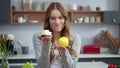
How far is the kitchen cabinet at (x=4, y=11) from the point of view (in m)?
4.02

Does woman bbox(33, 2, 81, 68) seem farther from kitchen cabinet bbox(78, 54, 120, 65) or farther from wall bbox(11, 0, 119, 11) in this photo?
wall bbox(11, 0, 119, 11)

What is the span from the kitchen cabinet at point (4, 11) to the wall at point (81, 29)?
36 centimetres

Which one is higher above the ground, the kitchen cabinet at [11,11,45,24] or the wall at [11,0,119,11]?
the wall at [11,0,119,11]

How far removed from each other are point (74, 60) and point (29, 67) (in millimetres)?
314

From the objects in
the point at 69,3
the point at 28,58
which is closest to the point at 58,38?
→ the point at 28,58

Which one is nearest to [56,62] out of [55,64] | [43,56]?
[55,64]

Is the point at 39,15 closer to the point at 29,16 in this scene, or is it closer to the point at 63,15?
the point at 29,16

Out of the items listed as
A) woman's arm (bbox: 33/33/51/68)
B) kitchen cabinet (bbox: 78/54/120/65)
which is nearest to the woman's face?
woman's arm (bbox: 33/33/51/68)

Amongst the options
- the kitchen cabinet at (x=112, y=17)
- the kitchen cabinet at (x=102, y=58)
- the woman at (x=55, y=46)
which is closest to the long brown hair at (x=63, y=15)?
the woman at (x=55, y=46)

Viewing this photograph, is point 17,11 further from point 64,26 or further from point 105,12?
point 64,26

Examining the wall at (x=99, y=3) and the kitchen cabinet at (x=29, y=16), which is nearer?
the kitchen cabinet at (x=29, y=16)

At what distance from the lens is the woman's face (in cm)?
161

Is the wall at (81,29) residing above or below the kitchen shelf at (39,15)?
below

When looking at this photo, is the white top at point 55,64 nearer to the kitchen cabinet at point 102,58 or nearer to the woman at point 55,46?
the woman at point 55,46
